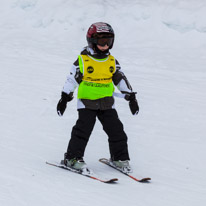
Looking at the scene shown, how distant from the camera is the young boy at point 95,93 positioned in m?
4.88

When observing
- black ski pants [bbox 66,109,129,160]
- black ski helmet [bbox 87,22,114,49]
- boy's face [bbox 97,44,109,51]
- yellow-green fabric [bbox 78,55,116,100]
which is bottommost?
black ski pants [bbox 66,109,129,160]

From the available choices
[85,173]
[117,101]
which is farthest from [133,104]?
[117,101]

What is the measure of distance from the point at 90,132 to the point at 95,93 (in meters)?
0.42

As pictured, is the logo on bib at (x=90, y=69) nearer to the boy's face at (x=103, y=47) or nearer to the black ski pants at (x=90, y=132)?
the boy's face at (x=103, y=47)

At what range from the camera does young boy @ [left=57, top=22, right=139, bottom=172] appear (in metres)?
4.88

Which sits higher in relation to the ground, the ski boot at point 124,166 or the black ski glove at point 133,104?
the black ski glove at point 133,104

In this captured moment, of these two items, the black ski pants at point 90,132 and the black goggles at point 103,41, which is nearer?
the black goggles at point 103,41

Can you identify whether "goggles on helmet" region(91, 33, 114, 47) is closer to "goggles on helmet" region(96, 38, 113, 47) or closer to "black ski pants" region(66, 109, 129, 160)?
"goggles on helmet" region(96, 38, 113, 47)

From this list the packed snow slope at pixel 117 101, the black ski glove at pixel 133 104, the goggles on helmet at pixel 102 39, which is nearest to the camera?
the packed snow slope at pixel 117 101

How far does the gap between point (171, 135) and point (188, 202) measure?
2314mm

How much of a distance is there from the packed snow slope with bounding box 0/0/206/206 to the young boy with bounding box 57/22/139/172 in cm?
26

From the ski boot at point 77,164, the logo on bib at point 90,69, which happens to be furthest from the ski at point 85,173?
the logo on bib at point 90,69

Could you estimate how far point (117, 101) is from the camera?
26.7 ft

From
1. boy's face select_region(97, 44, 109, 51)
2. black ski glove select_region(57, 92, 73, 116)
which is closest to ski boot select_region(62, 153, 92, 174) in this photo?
black ski glove select_region(57, 92, 73, 116)
